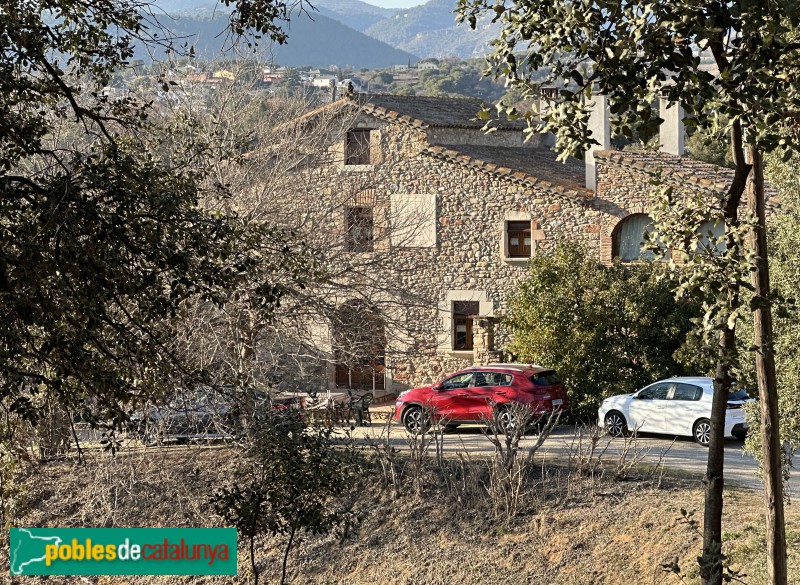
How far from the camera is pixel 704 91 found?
6180mm

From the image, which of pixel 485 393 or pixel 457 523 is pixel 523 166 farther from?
pixel 457 523

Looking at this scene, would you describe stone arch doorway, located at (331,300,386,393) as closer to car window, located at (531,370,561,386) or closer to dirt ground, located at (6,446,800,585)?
dirt ground, located at (6,446,800,585)

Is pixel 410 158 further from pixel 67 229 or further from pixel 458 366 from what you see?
pixel 67 229

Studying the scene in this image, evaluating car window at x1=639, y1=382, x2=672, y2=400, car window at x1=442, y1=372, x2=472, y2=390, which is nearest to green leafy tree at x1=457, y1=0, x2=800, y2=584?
car window at x1=639, y1=382, x2=672, y2=400

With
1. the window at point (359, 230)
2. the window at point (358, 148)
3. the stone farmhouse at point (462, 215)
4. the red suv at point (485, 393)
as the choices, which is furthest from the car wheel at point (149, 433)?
the window at point (358, 148)

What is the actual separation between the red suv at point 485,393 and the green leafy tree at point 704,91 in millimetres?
13635

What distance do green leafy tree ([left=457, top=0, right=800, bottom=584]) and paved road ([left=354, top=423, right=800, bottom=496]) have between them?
7619 mm

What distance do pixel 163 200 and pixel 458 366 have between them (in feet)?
68.1

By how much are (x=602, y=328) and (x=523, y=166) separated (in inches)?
290

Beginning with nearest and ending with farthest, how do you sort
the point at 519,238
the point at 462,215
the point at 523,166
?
the point at 519,238
the point at 462,215
the point at 523,166

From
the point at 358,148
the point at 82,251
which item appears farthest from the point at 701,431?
the point at 82,251

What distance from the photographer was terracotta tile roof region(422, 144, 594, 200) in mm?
26812

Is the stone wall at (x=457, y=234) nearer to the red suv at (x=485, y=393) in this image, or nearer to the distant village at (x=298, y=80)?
the distant village at (x=298, y=80)

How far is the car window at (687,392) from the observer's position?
64.8 feet
